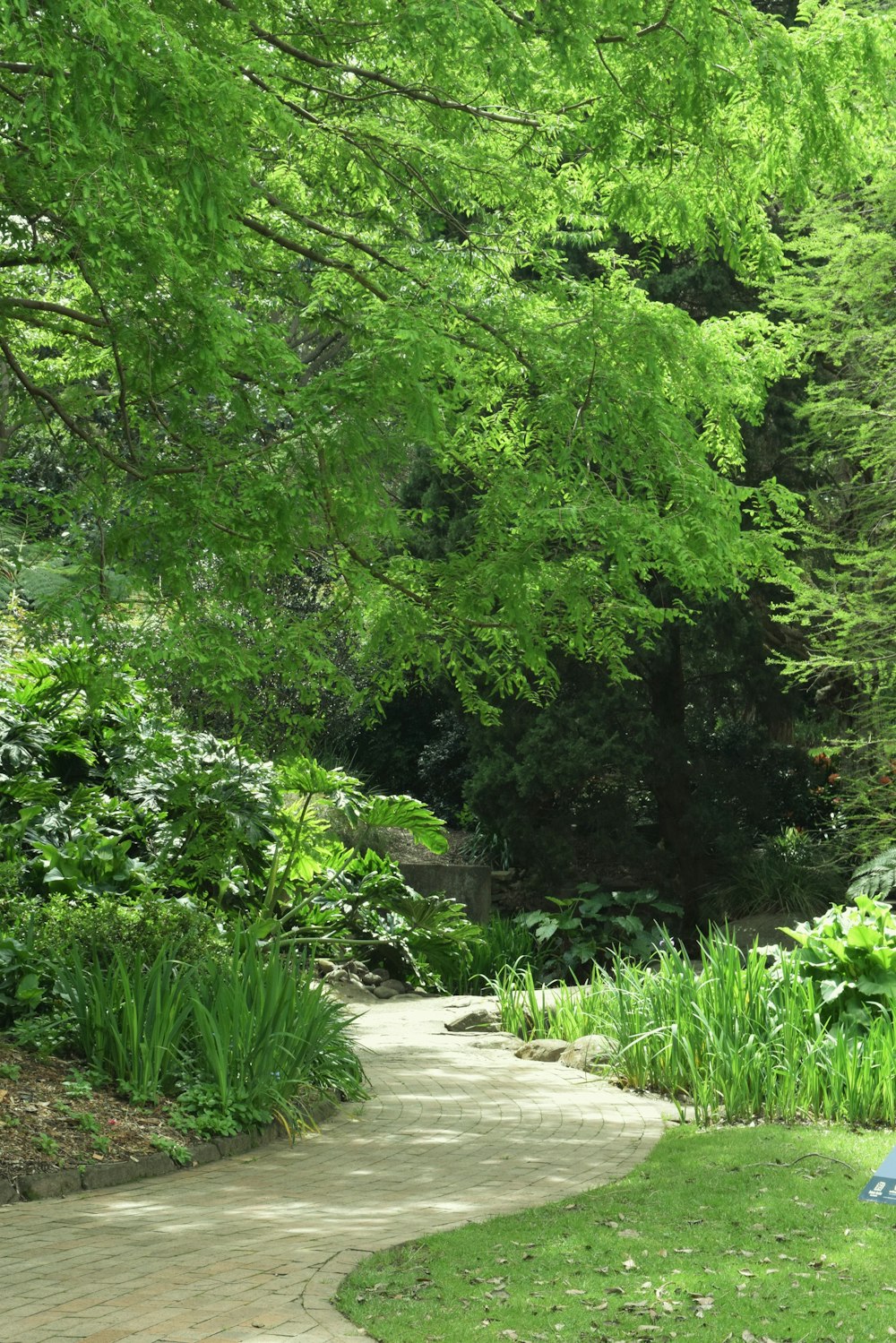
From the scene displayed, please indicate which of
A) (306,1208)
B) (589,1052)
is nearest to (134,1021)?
(306,1208)

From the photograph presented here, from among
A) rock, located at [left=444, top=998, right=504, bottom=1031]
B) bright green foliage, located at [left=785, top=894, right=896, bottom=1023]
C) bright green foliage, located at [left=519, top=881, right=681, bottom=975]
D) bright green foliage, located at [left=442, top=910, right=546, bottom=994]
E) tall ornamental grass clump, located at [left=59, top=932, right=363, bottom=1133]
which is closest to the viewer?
tall ornamental grass clump, located at [left=59, top=932, right=363, bottom=1133]

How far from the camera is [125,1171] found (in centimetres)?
580

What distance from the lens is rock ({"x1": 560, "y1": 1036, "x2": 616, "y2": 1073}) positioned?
8.57 m

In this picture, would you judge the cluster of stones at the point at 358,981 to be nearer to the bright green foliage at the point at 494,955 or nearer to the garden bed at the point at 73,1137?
the bright green foliage at the point at 494,955

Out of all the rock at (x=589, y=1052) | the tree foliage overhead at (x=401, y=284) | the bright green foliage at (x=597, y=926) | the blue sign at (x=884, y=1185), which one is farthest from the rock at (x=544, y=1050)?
the blue sign at (x=884, y=1185)

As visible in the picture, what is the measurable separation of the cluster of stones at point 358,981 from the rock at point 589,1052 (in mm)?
3611

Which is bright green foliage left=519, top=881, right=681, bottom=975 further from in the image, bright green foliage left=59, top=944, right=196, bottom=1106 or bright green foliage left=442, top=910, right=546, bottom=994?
bright green foliage left=59, top=944, right=196, bottom=1106

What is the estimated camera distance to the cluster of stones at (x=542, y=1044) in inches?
340

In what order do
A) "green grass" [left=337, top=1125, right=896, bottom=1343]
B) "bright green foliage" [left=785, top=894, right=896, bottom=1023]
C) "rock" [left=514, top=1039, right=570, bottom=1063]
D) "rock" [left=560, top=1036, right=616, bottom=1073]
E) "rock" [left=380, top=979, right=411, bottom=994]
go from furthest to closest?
"rock" [left=380, top=979, right=411, bottom=994]
"rock" [left=514, top=1039, right=570, bottom=1063]
"rock" [left=560, top=1036, right=616, bottom=1073]
"bright green foliage" [left=785, top=894, right=896, bottom=1023]
"green grass" [left=337, top=1125, right=896, bottom=1343]

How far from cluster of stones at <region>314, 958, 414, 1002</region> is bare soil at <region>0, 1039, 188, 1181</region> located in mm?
5585

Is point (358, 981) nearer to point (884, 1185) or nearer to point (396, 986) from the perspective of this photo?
point (396, 986)

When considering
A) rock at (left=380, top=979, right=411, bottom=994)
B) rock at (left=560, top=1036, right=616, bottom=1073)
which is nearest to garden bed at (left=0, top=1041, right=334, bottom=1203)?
rock at (left=560, top=1036, right=616, bottom=1073)

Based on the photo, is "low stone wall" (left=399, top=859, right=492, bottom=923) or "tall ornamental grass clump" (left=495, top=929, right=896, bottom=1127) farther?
"low stone wall" (left=399, top=859, right=492, bottom=923)

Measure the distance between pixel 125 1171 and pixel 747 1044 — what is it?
3.25 meters
